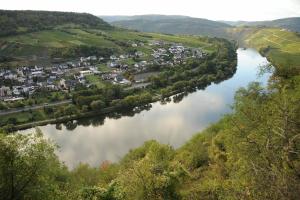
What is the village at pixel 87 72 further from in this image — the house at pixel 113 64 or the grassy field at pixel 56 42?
the grassy field at pixel 56 42

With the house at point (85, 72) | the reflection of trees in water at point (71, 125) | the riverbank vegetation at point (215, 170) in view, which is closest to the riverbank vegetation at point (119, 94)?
the reflection of trees in water at point (71, 125)

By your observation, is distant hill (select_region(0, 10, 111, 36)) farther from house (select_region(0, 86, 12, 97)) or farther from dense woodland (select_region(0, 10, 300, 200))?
dense woodland (select_region(0, 10, 300, 200))

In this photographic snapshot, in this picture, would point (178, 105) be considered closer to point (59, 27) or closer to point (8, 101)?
point (8, 101)

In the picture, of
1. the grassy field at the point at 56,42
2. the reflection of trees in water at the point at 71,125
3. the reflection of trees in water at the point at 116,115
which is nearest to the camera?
the reflection of trees in water at the point at 71,125

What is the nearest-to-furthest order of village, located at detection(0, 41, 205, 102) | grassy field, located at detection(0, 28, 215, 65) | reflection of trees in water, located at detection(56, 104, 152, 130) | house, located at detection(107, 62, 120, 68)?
reflection of trees in water, located at detection(56, 104, 152, 130)
village, located at detection(0, 41, 205, 102)
house, located at detection(107, 62, 120, 68)
grassy field, located at detection(0, 28, 215, 65)

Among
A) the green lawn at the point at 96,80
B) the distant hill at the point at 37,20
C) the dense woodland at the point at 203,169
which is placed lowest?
the green lawn at the point at 96,80

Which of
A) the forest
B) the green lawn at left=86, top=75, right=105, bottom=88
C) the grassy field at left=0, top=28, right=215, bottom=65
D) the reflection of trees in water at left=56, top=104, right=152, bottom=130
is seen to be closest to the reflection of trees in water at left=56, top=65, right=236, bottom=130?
the reflection of trees in water at left=56, top=104, right=152, bottom=130
